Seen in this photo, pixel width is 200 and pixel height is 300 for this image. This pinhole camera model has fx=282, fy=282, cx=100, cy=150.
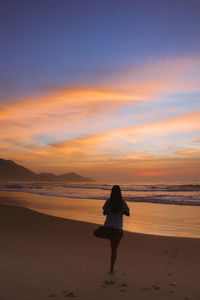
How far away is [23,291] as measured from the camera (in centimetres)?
454

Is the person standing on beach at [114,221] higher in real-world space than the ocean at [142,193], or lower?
higher

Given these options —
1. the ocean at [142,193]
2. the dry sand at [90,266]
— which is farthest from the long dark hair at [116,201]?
the ocean at [142,193]

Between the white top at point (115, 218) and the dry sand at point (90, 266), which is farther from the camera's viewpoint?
the white top at point (115, 218)

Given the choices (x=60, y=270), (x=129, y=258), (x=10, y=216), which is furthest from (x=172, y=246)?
(x=10, y=216)

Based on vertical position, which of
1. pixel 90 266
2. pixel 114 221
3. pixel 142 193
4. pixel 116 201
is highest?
pixel 116 201

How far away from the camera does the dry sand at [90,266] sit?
4629 millimetres

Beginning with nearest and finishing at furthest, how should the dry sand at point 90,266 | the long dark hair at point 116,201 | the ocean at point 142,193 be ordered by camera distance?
the dry sand at point 90,266 < the long dark hair at point 116,201 < the ocean at point 142,193

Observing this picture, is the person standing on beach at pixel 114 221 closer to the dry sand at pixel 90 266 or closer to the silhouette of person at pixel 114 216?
the silhouette of person at pixel 114 216

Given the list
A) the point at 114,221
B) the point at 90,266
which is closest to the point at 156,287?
the point at 114,221

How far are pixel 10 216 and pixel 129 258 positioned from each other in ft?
22.2

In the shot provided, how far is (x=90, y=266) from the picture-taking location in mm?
6023

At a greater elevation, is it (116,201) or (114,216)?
(116,201)

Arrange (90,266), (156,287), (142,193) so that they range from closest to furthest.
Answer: (156,287), (90,266), (142,193)

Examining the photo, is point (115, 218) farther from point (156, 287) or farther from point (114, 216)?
point (156, 287)
